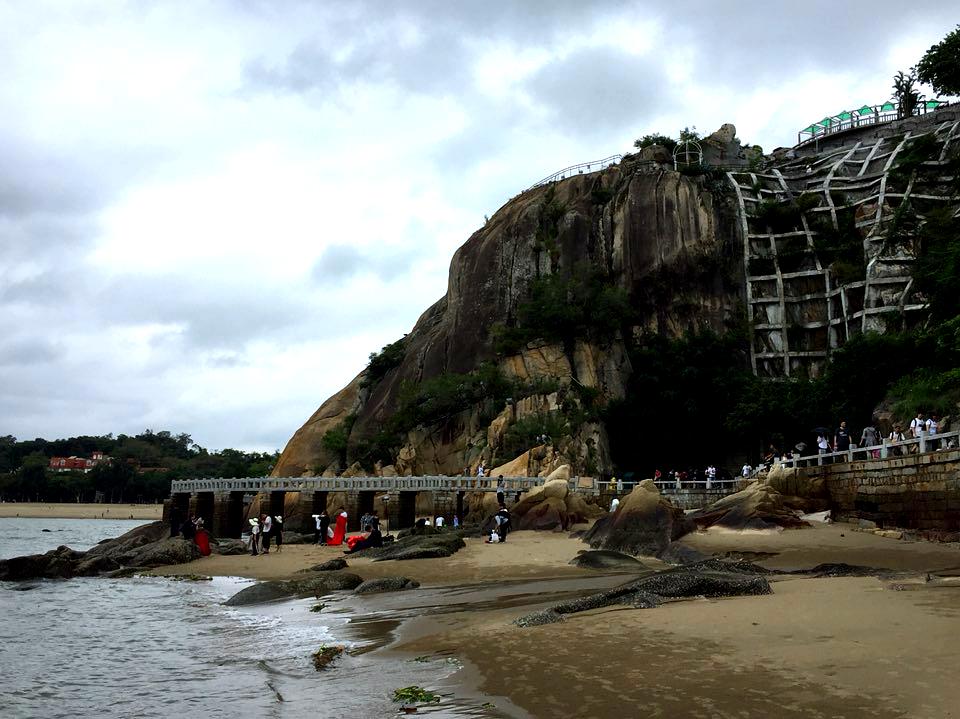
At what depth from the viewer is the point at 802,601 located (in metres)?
10.1

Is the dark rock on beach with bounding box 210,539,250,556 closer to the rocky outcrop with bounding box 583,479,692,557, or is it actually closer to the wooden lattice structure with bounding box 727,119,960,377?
the rocky outcrop with bounding box 583,479,692,557

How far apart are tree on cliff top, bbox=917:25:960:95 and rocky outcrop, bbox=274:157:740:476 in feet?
49.5

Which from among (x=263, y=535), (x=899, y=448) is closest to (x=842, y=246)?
(x=899, y=448)

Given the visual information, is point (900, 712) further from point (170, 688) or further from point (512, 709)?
point (170, 688)

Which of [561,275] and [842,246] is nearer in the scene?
[842,246]

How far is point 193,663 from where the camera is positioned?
34.6ft

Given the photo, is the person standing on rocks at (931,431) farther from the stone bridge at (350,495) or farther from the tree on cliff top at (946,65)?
the tree on cliff top at (946,65)

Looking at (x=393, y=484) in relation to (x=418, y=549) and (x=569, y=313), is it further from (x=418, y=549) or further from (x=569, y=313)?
(x=418, y=549)

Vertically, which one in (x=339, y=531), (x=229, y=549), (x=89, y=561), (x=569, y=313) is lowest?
(x=229, y=549)

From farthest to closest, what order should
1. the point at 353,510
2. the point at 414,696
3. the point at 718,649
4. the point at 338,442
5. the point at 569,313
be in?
the point at 338,442, the point at 569,313, the point at 353,510, the point at 718,649, the point at 414,696

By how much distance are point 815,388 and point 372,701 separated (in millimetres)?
42491

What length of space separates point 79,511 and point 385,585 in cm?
9957

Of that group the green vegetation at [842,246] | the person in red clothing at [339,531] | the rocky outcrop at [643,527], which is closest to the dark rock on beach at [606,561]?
the rocky outcrop at [643,527]

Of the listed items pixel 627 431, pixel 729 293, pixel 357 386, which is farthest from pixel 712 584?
pixel 357 386
